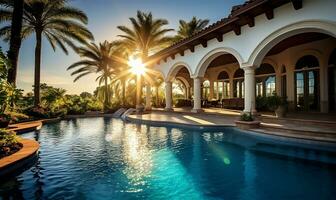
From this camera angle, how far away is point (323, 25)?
8.89 metres

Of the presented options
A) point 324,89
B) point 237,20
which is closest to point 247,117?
point 237,20

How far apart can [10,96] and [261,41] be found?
37.9ft

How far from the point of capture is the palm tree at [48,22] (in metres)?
20.1

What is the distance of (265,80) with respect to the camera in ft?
63.3

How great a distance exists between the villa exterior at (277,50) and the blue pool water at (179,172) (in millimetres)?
4966

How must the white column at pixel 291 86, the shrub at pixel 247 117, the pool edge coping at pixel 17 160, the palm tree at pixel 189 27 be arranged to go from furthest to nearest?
the palm tree at pixel 189 27 < the white column at pixel 291 86 < the shrub at pixel 247 117 < the pool edge coping at pixel 17 160

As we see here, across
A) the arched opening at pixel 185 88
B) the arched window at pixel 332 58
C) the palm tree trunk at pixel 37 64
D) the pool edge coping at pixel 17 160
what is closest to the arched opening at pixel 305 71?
the arched window at pixel 332 58

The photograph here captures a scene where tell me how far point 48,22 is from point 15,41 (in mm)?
9220

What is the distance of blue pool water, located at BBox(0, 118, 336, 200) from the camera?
4.72 meters

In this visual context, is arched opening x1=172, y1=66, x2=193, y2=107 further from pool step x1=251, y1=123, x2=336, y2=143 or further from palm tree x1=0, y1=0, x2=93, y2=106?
pool step x1=251, y1=123, x2=336, y2=143

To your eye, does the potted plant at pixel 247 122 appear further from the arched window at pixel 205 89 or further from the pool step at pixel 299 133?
the arched window at pixel 205 89

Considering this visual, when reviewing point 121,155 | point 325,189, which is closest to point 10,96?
point 121,155

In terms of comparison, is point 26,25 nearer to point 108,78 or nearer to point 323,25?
point 108,78

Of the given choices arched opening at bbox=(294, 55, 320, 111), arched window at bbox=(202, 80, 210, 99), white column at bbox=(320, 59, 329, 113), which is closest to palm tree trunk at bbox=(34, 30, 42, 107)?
arched window at bbox=(202, 80, 210, 99)
